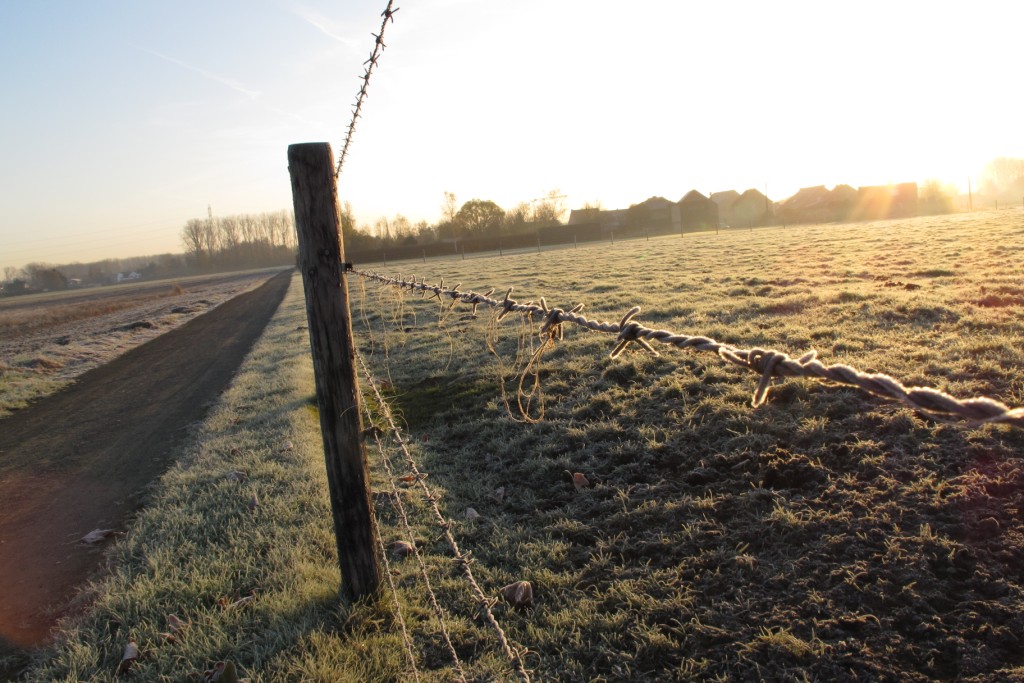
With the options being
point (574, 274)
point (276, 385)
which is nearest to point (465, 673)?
point (276, 385)

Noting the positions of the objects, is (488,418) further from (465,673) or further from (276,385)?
(276,385)

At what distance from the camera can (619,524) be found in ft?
14.5

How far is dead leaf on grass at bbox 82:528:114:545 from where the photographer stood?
5203 millimetres

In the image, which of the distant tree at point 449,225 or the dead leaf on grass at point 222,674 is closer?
the dead leaf on grass at point 222,674

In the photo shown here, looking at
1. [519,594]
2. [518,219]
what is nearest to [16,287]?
[518,219]

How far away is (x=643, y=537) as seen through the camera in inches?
166

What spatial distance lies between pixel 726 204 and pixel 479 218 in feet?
137

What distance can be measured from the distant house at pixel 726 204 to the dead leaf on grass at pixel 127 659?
89359mm

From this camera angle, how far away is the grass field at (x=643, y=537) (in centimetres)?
319

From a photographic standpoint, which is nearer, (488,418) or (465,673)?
(465,673)

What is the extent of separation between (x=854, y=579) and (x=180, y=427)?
8.23 m

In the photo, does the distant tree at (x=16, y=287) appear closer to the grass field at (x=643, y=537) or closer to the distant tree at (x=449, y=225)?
the distant tree at (x=449, y=225)

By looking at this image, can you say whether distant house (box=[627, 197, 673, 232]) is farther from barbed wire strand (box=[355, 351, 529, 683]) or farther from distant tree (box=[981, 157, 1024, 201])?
distant tree (box=[981, 157, 1024, 201])

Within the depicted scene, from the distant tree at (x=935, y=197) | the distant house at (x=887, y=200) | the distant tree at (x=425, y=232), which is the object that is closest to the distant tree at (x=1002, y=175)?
the distant tree at (x=935, y=197)
